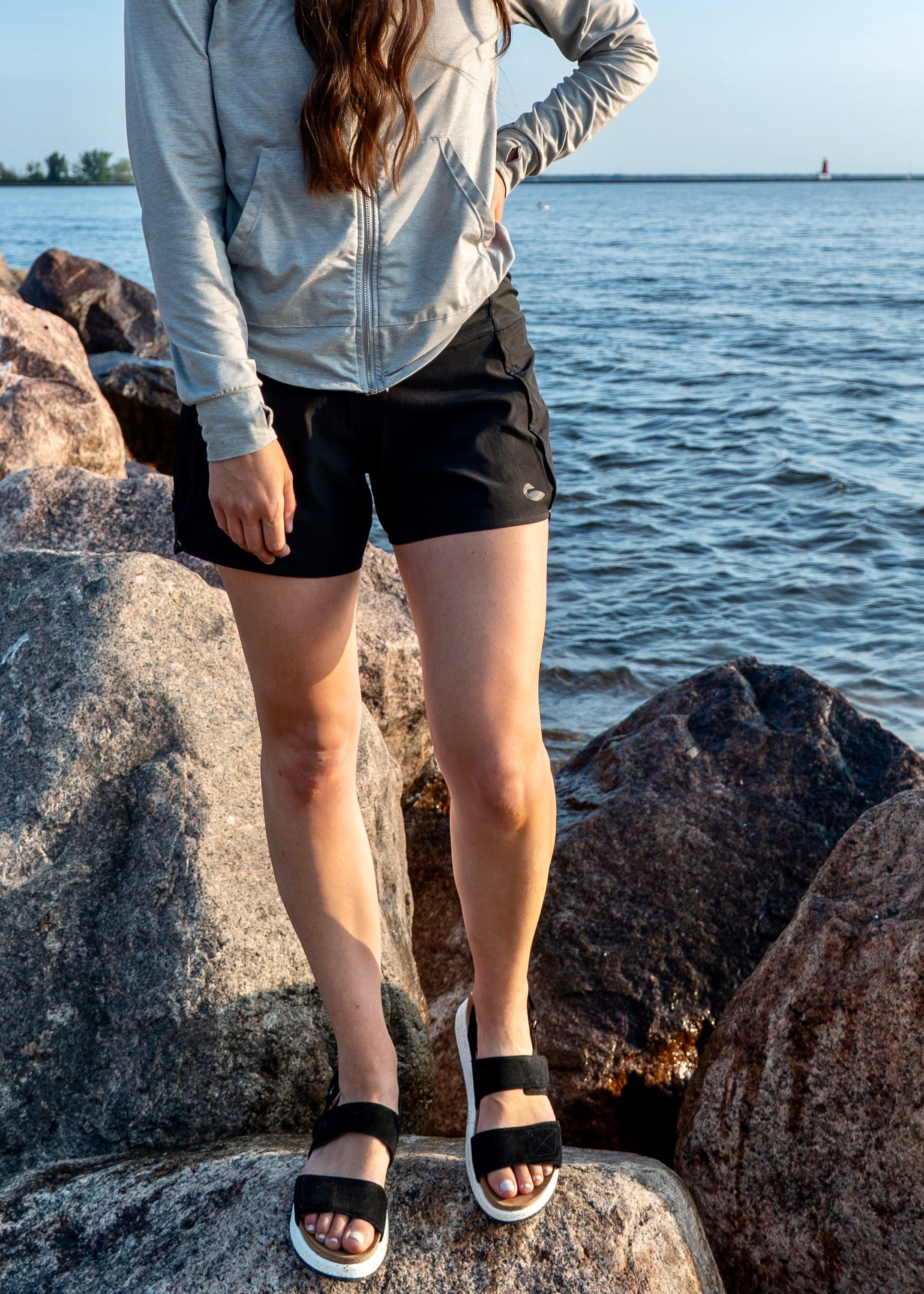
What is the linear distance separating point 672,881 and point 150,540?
2.42m

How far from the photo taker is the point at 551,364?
1627 cm

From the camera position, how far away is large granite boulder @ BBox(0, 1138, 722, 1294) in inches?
74.7

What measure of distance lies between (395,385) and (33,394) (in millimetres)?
5129

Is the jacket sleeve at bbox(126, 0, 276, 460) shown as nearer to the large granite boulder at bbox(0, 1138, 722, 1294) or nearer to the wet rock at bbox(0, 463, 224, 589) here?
the large granite boulder at bbox(0, 1138, 722, 1294)

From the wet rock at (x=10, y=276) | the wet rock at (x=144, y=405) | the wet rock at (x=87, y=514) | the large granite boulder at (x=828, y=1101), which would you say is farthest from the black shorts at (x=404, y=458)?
the wet rock at (x=10, y=276)

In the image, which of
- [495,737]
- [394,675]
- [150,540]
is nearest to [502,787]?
[495,737]

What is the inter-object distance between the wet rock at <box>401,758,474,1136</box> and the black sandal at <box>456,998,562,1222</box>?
59cm

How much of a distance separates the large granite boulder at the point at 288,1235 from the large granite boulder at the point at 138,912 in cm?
21

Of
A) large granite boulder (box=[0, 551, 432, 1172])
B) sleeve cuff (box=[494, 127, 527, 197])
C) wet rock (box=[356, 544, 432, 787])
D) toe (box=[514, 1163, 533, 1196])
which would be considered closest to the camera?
toe (box=[514, 1163, 533, 1196])

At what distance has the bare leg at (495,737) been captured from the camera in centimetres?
190

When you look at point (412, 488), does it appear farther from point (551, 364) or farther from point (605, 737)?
point (551, 364)

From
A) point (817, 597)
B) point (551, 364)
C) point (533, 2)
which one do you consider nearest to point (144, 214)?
point (533, 2)

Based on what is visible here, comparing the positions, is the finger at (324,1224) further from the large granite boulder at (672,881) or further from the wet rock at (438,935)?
the large granite boulder at (672,881)

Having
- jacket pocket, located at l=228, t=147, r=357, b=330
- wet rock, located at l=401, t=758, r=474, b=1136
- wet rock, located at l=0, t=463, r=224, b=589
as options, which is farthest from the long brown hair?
wet rock, located at l=0, t=463, r=224, b=589
